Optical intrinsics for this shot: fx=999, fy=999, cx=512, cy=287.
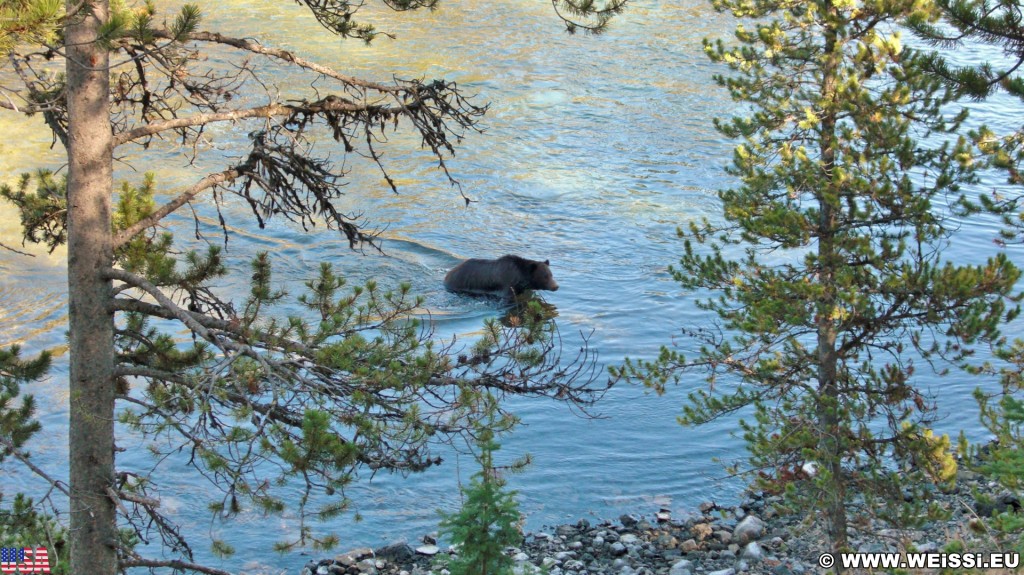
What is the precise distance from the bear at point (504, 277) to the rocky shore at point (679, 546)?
214 inches

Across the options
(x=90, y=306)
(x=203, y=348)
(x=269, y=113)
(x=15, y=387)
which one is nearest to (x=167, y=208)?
Answer: (x=90, y=306)

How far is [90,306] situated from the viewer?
611 cm

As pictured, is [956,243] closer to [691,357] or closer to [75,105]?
[691,357]

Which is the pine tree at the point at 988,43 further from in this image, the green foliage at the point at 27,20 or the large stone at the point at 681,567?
the green foliage at the point at 27,20

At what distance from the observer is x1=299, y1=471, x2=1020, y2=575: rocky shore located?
877cm

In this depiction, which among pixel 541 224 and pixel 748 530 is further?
pixel 541 224

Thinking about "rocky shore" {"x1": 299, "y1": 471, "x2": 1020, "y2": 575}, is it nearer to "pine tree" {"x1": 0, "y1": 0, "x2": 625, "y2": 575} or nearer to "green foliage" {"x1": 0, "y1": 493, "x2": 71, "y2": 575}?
"green foliage" {"x1": 0, "y1": 493, "x2": 71, "y2": 575}

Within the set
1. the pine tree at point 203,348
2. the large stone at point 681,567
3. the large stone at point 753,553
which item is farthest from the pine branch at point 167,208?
the large stone at point 753,553

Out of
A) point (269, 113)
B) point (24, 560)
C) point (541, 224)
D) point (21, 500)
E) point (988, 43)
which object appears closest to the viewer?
point (24, 560)

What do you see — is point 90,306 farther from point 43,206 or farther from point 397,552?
point 397,552

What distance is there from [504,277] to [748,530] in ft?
21.1

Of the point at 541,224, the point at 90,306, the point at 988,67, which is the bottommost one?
the point at 90,306

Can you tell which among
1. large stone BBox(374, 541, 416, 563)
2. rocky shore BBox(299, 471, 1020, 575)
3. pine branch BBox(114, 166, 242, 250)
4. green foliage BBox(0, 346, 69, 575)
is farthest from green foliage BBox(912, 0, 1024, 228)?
green foliage BBox(0, 346, 69, 575)

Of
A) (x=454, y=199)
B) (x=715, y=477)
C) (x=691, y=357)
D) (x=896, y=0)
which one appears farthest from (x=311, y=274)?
(x=896, y=0)
